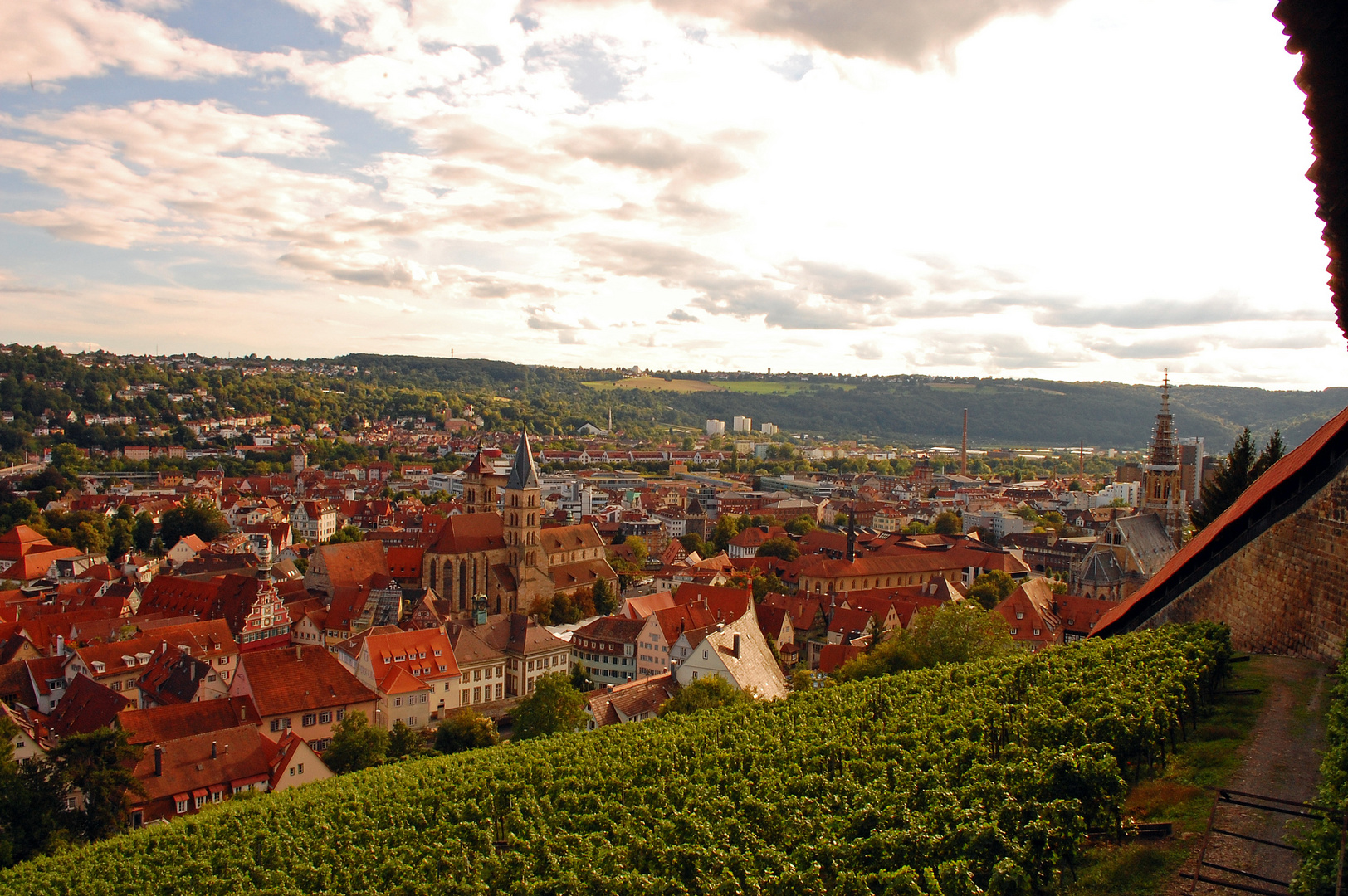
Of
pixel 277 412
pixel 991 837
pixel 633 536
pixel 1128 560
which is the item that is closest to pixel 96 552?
pixel 633 536

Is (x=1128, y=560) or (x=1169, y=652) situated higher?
(x=1169, y=652)

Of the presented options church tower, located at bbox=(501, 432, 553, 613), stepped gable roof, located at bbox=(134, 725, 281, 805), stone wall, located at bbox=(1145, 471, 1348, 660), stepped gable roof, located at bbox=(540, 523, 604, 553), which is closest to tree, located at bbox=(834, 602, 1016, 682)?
stone wall, located at bbox=(1145, 471, 1348, 660)

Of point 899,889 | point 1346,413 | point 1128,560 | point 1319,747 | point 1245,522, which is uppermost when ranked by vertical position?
point 1346,413

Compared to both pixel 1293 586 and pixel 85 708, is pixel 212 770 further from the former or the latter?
pixel 1293 586

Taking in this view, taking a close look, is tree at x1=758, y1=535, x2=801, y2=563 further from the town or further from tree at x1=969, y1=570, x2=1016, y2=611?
tree at x1=969, y1=570, x2=1016, y2=611

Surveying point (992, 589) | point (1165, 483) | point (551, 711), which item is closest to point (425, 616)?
point (551, 711)

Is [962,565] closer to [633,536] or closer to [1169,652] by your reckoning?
[633,536]

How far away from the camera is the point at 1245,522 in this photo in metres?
16.9

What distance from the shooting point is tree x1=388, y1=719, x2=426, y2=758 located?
34344 millimetres

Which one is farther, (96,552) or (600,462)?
(600,462)

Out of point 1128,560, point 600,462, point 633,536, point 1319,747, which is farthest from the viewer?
point 600,462

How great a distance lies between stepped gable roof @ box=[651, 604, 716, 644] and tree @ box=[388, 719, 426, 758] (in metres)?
14.7

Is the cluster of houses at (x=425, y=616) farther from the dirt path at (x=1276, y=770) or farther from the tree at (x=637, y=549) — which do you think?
the dirt path at (x=1276, y=770)

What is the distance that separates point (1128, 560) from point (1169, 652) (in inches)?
1676
